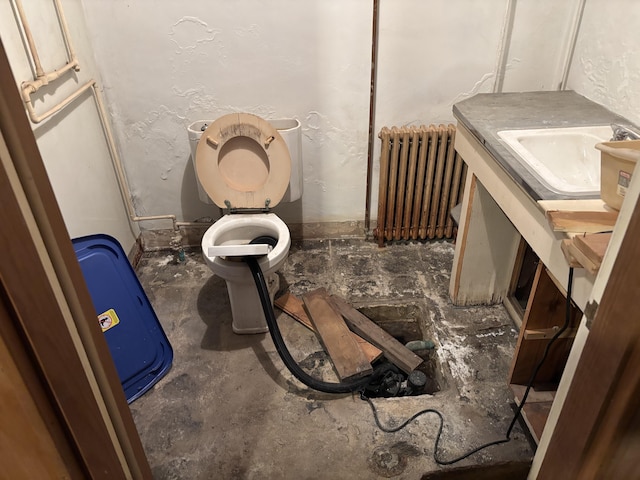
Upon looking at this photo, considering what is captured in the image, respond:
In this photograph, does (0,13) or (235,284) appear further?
(235,284)

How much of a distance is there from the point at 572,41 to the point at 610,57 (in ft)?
1.05

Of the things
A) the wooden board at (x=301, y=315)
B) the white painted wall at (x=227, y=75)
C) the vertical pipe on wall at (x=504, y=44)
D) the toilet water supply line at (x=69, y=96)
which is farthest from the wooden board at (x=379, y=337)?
the vertical pipe on wall at (x=504, y=44)

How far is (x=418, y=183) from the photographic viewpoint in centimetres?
240

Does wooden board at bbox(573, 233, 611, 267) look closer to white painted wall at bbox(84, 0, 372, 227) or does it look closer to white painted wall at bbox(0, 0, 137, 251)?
white painted wall at bbox(84, 0, 372, 227)

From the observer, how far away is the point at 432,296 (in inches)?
87.4

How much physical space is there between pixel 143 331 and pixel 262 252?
0.57 metres

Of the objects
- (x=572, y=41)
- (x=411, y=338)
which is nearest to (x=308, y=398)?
(x=411, y=338)

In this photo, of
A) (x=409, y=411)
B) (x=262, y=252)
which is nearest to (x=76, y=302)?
(x=262, y=252)

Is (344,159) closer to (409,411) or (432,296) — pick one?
(432,296)

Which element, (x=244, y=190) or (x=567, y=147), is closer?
(x=567, y=147)

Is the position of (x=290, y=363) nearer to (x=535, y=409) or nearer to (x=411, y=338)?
(x=411, y=338)

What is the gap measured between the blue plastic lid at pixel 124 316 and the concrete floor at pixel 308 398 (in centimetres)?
8

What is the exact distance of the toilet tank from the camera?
2.16m

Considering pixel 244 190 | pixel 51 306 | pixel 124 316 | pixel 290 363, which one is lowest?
pixel 290 363
